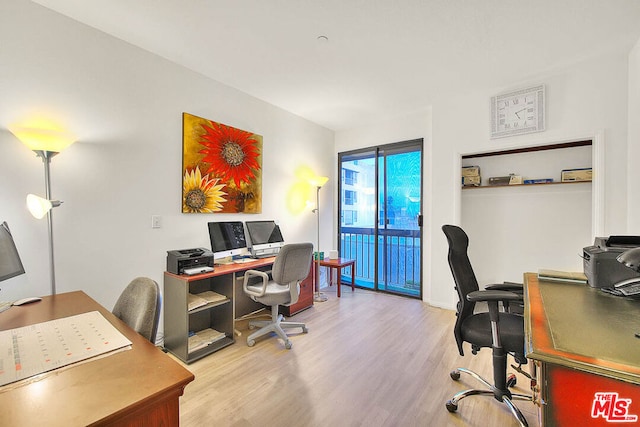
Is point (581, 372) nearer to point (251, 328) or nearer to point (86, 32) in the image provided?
point (251, 328)

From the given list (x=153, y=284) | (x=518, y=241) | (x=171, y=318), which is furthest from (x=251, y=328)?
(x=518, y=241)

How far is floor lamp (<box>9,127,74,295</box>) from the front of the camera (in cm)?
154

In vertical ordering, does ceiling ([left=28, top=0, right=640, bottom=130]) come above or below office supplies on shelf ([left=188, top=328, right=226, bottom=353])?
above

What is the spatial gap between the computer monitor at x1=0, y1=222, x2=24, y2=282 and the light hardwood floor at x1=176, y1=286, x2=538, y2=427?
48.4 inches

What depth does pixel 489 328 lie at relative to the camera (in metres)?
1.67

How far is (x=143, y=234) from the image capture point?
7.87ft

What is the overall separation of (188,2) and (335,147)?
3081 millimetres

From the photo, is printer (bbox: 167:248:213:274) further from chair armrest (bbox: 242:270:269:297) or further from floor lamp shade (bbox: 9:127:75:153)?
floor lamp shade (bbox: 9:127:75:153)

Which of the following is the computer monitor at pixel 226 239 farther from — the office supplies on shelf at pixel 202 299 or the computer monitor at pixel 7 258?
the computer monitor at pixel 7 258

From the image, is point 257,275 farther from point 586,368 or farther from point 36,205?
point 586,368

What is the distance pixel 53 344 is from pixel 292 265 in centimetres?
164

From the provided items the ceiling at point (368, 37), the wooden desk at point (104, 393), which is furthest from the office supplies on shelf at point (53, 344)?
the ceiling at point (368, 37)

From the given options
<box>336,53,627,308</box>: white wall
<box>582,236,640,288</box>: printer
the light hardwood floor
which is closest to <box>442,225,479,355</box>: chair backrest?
the light hardwood floor

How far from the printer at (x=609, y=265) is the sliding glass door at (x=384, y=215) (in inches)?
91.2
